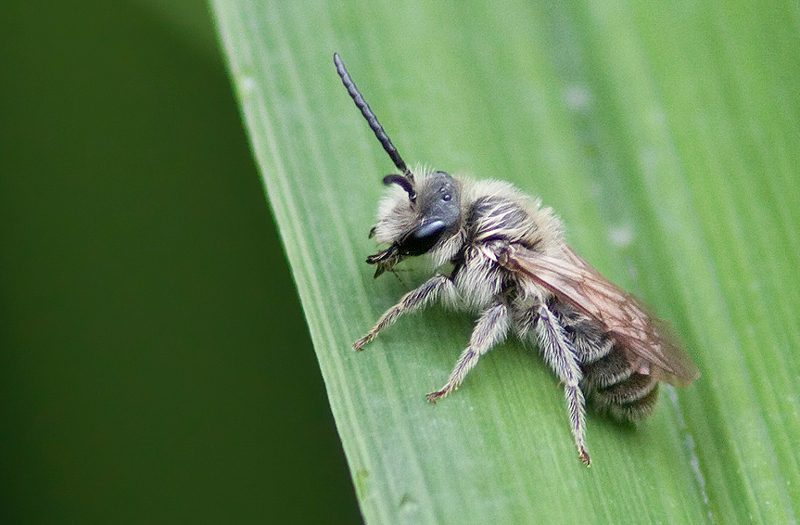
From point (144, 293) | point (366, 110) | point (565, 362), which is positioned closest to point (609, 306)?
point (565, 362)

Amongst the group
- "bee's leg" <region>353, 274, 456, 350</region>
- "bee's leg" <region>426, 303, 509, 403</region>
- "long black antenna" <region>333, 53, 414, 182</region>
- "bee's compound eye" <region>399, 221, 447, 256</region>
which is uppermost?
"long black antenna" <region>333, 53, 414, 182</region>

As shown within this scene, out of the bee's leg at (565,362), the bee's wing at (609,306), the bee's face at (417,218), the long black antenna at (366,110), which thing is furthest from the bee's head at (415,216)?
the bee's leg at (565,362)

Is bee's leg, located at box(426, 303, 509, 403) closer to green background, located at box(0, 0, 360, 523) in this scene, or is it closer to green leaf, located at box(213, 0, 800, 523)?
green leaf, located at box(213, 0, 800, 523)

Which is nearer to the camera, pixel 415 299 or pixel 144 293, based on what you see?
pixel 415 299

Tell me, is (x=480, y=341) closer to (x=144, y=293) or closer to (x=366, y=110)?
(x=366, y=110)

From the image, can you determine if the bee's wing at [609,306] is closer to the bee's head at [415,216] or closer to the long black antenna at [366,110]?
the bee's head at [415,216]

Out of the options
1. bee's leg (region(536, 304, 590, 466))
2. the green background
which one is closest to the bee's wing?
bee's leg (region(536, 304, 590, 466))
